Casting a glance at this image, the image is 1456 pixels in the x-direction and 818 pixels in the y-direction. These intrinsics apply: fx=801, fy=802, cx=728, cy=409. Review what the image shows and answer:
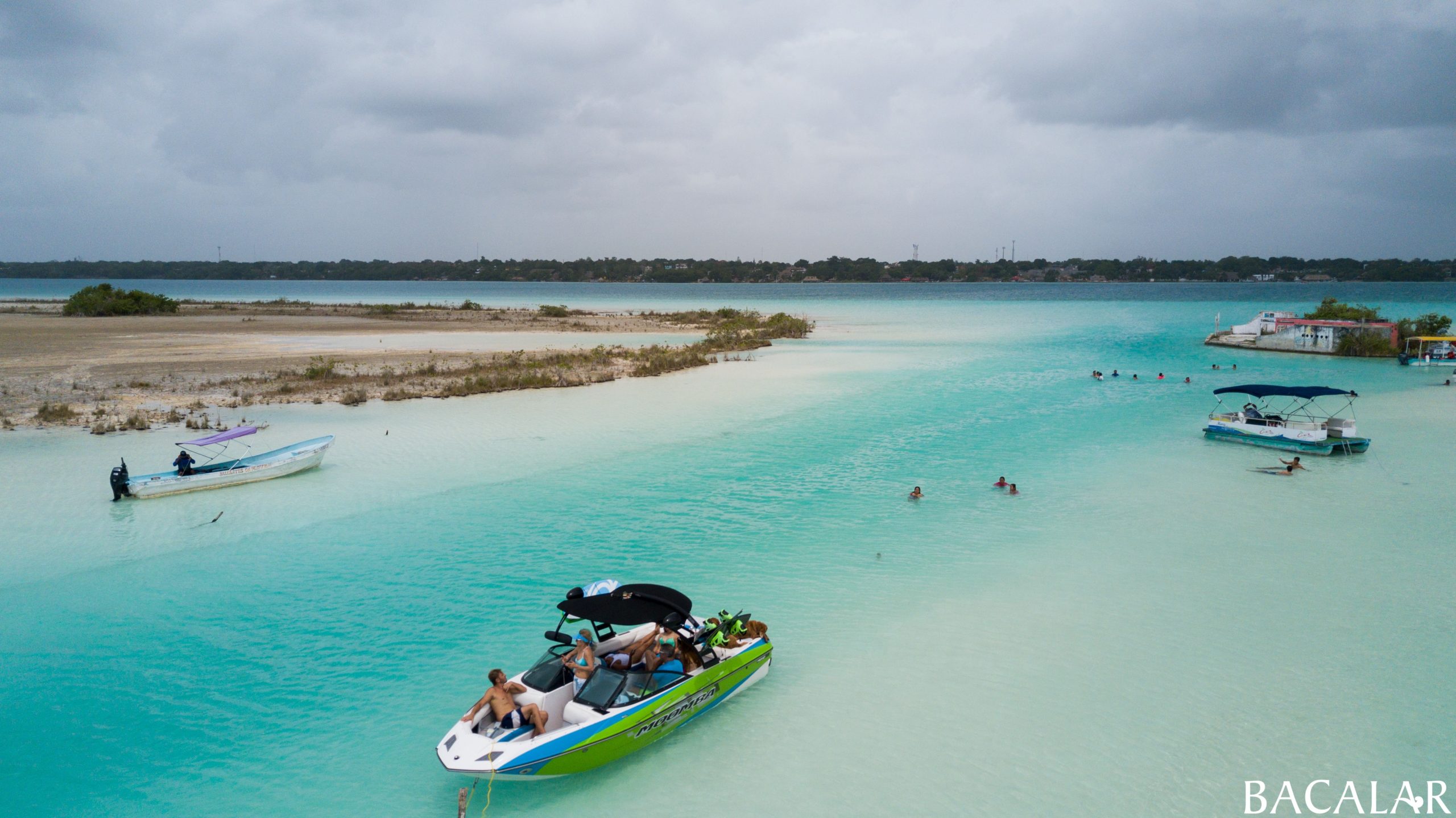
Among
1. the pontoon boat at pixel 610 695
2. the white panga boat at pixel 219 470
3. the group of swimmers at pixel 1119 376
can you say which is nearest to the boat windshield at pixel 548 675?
the pontoon boat at pixel 610 695

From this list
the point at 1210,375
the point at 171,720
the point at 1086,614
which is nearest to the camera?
the point at 171,720

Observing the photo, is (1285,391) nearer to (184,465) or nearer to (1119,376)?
(1119,376)

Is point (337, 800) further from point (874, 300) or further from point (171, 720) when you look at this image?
point (874, 300)

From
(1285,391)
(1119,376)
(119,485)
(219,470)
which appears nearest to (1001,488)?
(1285,391)

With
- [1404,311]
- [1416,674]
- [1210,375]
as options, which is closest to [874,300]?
[1404,311]

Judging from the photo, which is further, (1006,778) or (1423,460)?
(1423,460)

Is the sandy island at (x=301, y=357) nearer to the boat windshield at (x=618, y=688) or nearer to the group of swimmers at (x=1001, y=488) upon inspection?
the group of swimmers at (x=1001, y=488)
